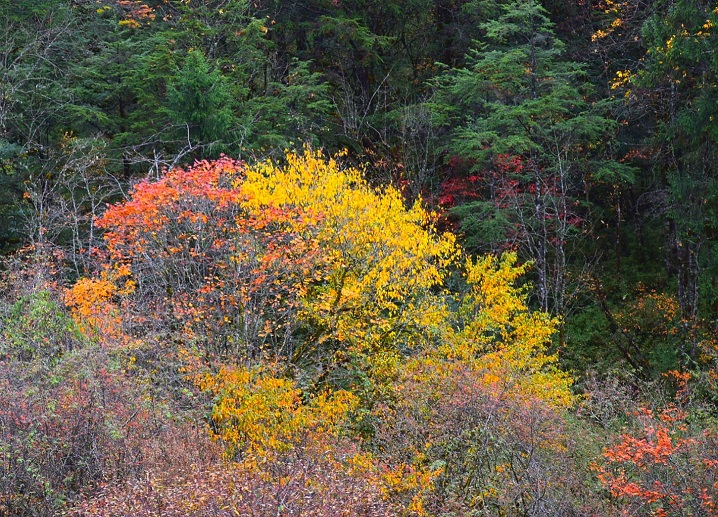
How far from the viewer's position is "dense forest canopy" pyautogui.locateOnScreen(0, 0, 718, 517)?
32.8 feet

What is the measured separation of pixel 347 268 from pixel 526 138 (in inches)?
286

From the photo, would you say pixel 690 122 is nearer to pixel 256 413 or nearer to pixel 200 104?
pixel 200 104

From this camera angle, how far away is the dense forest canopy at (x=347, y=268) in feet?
32.8

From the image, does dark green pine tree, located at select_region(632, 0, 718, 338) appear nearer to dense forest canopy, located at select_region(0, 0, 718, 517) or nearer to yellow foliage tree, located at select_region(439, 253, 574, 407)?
dense forest canopy, located at select_region(0, 0, 718, 517)

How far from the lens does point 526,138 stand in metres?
18.8

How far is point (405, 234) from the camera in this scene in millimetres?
13648

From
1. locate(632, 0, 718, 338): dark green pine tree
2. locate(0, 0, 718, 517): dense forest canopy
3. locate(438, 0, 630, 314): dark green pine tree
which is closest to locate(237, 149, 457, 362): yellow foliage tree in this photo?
locate(0, 0, 718, 517): dense forest canopy

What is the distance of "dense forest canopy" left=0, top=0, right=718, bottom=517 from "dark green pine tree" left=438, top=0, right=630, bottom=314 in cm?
12

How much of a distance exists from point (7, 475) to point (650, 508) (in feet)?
26.3

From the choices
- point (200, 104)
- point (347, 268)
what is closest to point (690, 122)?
point (347, 268)

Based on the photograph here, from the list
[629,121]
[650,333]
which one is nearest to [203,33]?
[629,121]

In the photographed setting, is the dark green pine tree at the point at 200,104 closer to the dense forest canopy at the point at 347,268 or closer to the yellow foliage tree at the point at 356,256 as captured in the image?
the dense forest canopy at the point at 347,268

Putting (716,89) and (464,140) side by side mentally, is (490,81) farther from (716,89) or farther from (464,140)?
(716,89)

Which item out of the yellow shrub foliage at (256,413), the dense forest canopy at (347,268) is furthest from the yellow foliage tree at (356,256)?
the yellow shrub foliage at (256,413)
